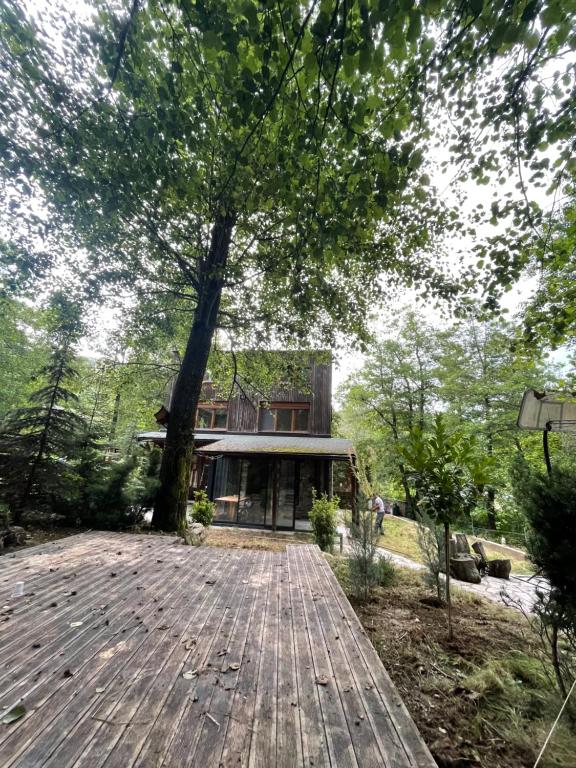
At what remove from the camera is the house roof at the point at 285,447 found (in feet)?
34.0

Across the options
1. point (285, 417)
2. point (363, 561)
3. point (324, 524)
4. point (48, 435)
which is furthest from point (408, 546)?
point (48, 435)

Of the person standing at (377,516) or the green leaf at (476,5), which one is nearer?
the green leaf at (476,5)

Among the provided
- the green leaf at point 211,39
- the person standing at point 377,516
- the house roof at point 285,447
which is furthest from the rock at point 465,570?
the green leaf at point 211,39

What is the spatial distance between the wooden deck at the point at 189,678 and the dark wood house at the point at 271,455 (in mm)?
6074

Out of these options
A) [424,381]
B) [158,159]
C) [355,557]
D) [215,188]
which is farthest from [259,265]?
[424,381]

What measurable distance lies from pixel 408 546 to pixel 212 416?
10922mm

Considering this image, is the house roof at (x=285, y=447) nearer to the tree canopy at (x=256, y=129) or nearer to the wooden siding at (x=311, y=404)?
the wooden siding at (x=311, y=404)

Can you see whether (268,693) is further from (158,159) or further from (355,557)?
(158,159)

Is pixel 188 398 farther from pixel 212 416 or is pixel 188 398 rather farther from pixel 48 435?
pixel 212 416

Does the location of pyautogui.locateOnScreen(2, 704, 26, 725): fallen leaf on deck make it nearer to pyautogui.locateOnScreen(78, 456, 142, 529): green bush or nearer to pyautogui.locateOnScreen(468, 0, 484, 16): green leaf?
pyautogui.locateOnScreen(468, 0, 484, 16): green leaf

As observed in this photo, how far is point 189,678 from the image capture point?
1.83 m

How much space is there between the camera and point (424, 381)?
17156mm

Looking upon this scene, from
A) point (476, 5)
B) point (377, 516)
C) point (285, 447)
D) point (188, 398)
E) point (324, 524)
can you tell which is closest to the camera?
point (476, 5)

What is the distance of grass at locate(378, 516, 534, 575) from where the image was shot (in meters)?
8.37
